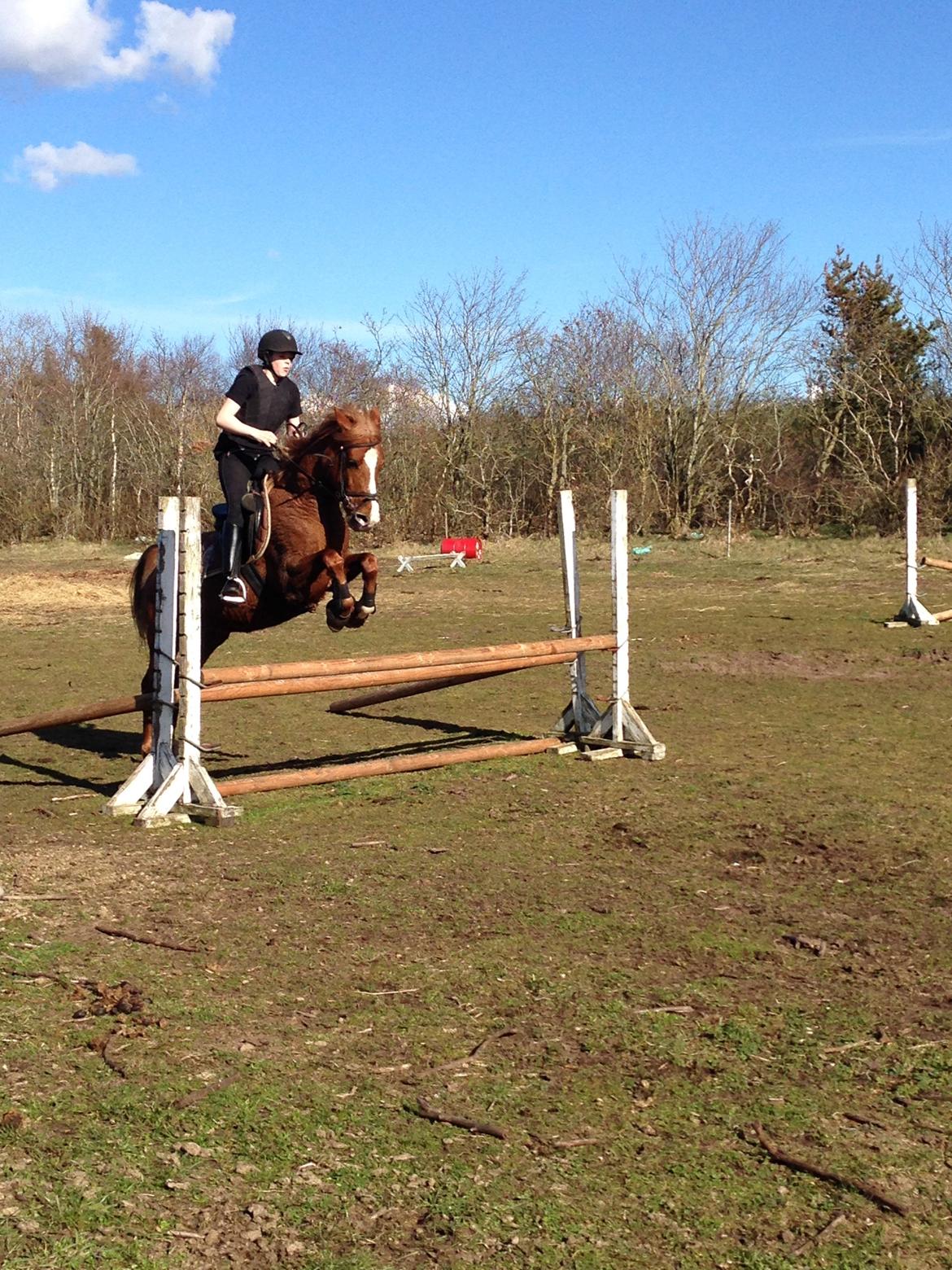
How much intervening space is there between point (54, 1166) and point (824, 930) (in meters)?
2.87

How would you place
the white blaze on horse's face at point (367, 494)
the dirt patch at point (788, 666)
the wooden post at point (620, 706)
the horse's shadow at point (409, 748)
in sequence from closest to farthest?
the white blaze on horse's face at point (367, 494) < the horse's shadow at point (409, 748) < the wooden post at point (620, 706) < the dirt patch at point (788, 666)

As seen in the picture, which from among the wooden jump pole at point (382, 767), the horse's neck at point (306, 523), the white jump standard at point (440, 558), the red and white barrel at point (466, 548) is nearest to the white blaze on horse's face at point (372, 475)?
the horse's neck at point (306, 523)

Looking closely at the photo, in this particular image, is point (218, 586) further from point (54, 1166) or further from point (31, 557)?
point (31, 557)

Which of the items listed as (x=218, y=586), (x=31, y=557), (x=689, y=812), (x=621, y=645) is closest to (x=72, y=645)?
(x=218, y=586)

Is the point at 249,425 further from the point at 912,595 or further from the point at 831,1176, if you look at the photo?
the point at 912,595

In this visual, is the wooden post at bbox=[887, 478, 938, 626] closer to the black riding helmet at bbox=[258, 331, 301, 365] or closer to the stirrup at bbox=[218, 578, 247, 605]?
the black riding helmet at bbox=[258, 331, 301, 365]

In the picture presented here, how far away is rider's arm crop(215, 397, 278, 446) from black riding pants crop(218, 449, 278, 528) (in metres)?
0.24

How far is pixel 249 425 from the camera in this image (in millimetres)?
7328

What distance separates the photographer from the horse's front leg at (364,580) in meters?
7.28

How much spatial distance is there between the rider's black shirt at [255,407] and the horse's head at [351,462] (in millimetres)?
227

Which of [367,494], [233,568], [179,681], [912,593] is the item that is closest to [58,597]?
[912,593]

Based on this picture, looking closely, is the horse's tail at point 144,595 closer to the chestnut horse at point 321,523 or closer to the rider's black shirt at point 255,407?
the chestnut horse at point 321,523

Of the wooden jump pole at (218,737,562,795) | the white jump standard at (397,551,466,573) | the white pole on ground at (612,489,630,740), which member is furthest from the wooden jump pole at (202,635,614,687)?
the white jump standard at (397,551,466,573)

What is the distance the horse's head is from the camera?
712cm
